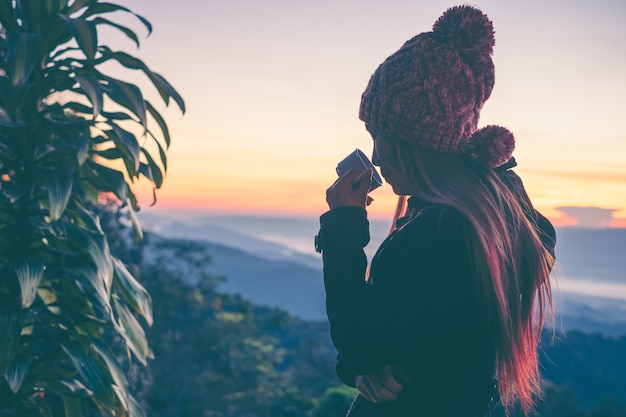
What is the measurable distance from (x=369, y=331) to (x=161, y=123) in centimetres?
162

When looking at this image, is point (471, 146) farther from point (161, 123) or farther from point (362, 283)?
point (161, 123)

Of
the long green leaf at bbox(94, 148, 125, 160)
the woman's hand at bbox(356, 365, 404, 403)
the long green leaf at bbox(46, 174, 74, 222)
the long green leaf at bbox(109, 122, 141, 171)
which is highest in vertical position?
the long green leaf at bbox(109, 122, 141, 171)

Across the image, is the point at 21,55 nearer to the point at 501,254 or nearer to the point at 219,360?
the point at 501,254

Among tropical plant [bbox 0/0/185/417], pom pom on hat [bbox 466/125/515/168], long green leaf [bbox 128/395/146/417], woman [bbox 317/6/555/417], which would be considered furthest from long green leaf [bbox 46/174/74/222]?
pom pom on hat [bbox 466/125/515/168]

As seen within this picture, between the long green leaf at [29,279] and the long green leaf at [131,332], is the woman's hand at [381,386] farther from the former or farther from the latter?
the long green leaf at [131,332]

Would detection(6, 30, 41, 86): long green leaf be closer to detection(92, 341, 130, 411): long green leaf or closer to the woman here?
detection(92, 341, 130, 411): long green leaf

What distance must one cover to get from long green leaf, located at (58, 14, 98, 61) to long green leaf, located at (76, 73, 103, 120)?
0.08 meters

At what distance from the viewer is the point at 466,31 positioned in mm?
1256

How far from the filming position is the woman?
3.70ft


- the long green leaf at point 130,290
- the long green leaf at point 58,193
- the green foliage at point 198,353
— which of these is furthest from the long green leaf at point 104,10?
the green foliage at point 198,353

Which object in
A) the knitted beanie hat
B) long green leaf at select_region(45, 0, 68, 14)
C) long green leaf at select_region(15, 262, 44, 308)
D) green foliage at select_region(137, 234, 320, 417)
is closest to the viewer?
the knitted beanie hat

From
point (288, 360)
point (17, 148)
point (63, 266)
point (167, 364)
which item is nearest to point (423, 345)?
point (63, 266)

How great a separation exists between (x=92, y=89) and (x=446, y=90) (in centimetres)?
136

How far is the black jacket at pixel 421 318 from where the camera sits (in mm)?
1122
